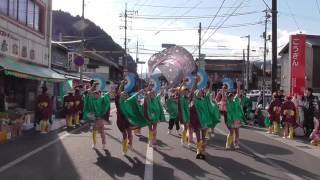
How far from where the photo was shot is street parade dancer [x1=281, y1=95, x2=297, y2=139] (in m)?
18.9

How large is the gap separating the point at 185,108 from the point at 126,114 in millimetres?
2190

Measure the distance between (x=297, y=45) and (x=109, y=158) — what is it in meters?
13.4

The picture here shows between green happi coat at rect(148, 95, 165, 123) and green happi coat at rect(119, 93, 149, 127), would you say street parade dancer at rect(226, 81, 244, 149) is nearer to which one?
green happi coat at rect(148, 95, 165, 123)

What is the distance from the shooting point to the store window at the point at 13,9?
22.7m

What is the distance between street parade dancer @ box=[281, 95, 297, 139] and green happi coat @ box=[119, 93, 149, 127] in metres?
7.05

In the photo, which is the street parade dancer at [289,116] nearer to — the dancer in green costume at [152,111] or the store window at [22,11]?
the dancer in green costume at [152,111]

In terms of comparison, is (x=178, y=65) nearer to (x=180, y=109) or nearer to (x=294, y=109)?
(x=294, y=109)

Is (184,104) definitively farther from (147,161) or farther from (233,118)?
(147,161)

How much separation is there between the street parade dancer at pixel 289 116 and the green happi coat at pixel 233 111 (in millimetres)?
4461

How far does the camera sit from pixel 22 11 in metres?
24.8

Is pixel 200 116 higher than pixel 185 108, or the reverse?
pixel 185 108

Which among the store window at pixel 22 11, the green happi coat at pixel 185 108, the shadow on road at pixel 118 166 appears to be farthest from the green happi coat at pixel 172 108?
the store window at pixel 22 11

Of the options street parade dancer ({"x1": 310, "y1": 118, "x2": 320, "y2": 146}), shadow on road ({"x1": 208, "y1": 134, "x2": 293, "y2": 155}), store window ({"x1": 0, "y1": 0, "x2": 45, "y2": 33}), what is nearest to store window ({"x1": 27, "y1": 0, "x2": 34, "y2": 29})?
store window ({"x1": 0, "y1": 0, "x2": 45, "y2": 33})

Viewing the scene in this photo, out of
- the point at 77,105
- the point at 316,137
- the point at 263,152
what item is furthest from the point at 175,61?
the point at 263,152
